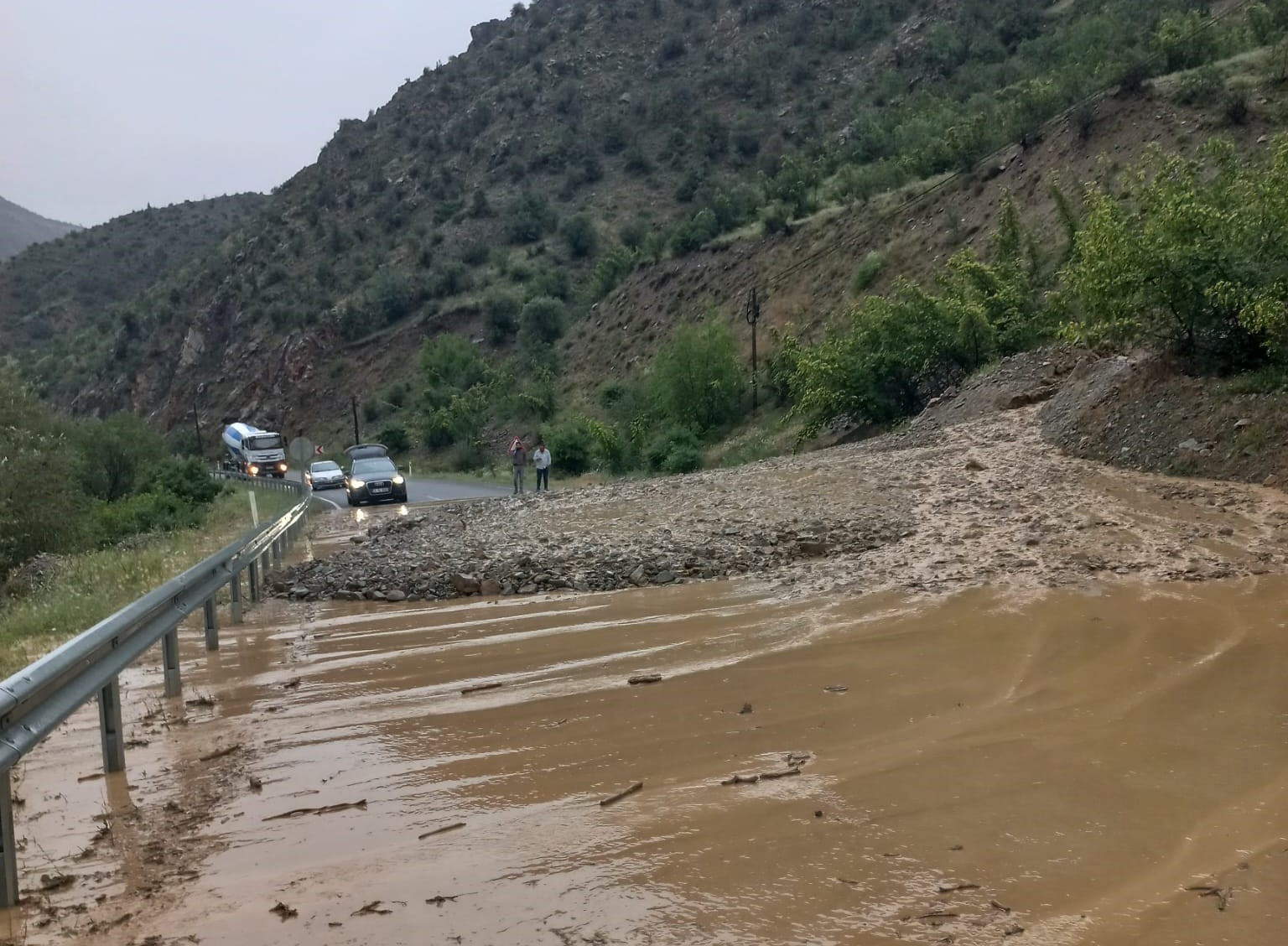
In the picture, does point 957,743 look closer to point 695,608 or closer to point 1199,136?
point 695,608

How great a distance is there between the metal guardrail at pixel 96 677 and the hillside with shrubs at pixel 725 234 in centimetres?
1332

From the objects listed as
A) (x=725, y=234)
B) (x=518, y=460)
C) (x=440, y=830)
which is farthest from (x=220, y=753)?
(x=725, y=234)

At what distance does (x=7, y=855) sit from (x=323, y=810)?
131 cm

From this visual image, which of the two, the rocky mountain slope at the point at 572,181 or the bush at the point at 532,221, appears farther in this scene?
the bush at the point at 532,221

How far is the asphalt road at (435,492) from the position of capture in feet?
114

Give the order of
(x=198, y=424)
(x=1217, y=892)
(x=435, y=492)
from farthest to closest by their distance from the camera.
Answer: (x=198, y=424)
(x=435, y=492)
(x=1217, y=892)

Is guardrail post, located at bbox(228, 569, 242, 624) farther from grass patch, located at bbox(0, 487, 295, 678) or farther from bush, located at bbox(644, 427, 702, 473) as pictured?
bush, located at bbox(644, 427, 702, 473)

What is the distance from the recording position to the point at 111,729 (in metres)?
5.74

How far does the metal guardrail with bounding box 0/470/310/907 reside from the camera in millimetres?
4211

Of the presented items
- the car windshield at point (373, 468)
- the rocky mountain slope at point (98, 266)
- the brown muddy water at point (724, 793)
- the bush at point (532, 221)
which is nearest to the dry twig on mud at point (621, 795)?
the brown muddy water at point (724, 793)

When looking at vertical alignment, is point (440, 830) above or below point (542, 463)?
below

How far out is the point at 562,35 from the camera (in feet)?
323

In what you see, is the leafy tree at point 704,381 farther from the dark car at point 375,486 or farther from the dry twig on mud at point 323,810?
the dry twig on mud at point 323,810

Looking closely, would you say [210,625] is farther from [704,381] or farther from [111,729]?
[704,381]
